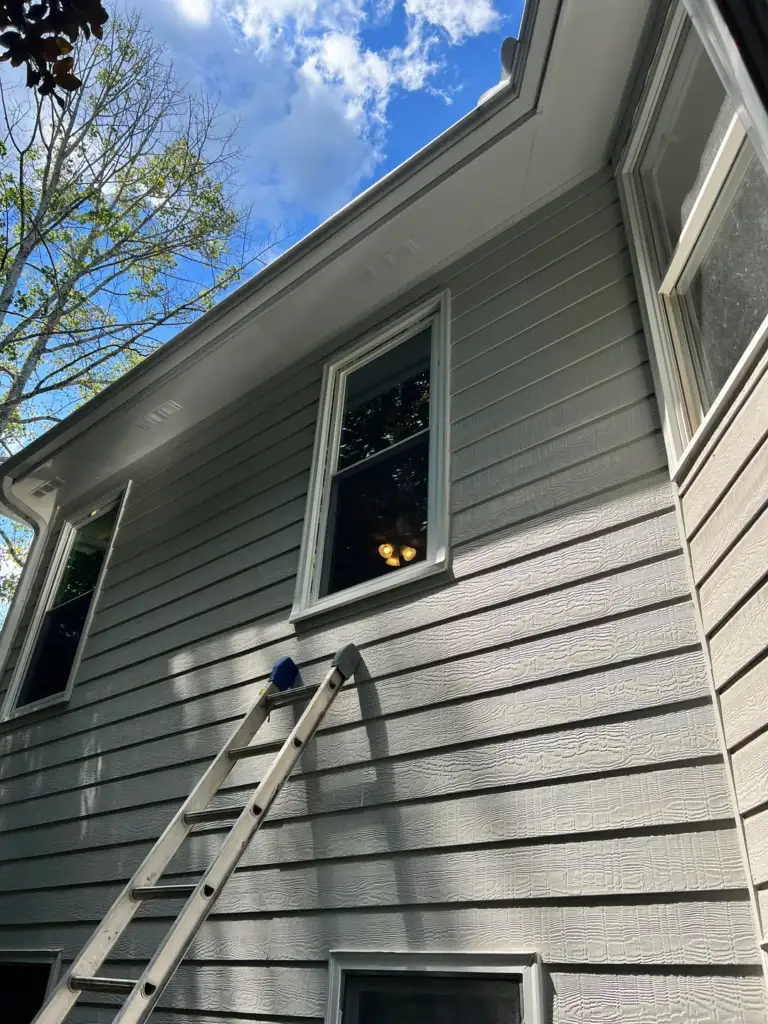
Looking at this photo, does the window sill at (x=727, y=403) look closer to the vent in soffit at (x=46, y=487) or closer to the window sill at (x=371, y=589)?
the window sill at (x=371, y=589)

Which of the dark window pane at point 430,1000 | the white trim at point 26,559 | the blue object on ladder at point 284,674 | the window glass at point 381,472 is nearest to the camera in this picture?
the dark window pane at point 430,1000

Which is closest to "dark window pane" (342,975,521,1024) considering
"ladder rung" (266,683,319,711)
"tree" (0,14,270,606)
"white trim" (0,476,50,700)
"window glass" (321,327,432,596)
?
"ladder rung" (266,683,319,711)

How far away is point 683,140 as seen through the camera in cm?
277

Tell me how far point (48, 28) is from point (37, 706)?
374cm

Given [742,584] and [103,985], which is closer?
A: [742,584]

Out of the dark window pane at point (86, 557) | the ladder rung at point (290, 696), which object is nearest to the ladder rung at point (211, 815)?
the ladder rung at point (290, 696)

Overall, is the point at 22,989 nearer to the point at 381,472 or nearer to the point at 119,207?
the point at 381,472

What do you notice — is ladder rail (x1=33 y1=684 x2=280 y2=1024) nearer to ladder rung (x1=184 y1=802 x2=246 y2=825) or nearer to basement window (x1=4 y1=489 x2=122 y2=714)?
ladder rung (x1=184 y1=802 x2=246 y2=825)

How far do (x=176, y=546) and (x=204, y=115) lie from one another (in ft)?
24.3

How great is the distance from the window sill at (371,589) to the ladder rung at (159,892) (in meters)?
1.19

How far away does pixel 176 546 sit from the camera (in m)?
→ 4.43

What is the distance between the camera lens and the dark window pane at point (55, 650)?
16.1 ft

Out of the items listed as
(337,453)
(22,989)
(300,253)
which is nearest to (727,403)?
(337,453)

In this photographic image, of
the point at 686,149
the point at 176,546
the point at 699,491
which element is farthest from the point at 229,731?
the point at 686,149
